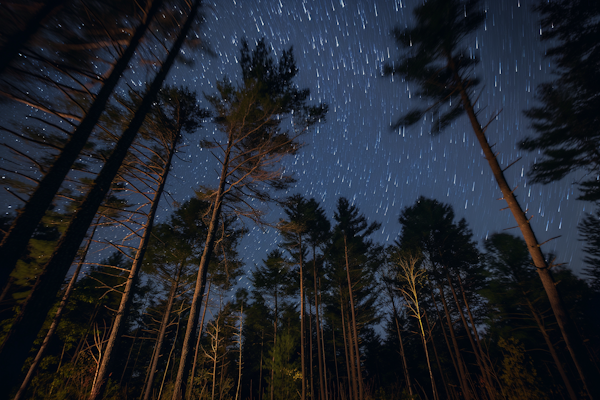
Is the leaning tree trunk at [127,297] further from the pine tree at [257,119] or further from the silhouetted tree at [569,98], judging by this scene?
the silhouetted tree at [569,98]

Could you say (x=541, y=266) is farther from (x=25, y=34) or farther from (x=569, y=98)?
(x=25, y=34)

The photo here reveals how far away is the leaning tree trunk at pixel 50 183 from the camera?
2.28m

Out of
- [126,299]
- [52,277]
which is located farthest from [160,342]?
[52,277]

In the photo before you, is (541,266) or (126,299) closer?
(541,266)

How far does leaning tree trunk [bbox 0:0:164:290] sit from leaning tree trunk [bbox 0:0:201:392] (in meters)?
0.28

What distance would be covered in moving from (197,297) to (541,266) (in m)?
8.13

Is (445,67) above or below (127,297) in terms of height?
above

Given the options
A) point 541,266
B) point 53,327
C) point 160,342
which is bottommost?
point 160,342

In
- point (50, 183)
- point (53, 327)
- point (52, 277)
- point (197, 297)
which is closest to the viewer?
point (52, 277)

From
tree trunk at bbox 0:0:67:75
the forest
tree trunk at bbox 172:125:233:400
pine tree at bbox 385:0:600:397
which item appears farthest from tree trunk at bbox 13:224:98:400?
pine tree at bbox 385:0:600:397

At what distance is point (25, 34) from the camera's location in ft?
10.2

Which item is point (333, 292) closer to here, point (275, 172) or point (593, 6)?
point (275, 172)

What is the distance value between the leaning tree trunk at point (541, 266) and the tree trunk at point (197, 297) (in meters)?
7.67

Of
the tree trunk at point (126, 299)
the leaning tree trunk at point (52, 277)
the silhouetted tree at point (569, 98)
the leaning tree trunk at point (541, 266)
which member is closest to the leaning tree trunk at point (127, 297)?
the tree trunk at point (126, 299)
